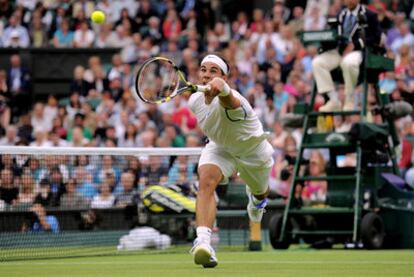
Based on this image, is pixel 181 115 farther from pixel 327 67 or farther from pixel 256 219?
pixel 256 219

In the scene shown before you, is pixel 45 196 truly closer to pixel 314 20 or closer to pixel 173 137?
pixel 173 137

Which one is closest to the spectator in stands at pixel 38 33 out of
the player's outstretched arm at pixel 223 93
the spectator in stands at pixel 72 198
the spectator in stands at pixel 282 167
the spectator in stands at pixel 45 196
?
the spectator in stands at pixel 282 167

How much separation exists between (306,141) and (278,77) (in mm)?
6326

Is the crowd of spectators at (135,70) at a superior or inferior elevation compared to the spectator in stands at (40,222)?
superior

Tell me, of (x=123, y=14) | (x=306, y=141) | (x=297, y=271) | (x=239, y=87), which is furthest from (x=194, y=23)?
(x=297, y=271)

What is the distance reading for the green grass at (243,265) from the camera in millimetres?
10242

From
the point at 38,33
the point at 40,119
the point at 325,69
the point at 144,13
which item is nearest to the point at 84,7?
the point at 38,33

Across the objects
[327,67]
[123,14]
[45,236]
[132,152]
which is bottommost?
[45,236]

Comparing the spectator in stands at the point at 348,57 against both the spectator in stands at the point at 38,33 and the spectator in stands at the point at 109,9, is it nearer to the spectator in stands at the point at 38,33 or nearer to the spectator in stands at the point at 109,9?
the spectator in stands at the point at 109,9

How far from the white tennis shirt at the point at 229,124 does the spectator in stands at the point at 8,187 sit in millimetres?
4088

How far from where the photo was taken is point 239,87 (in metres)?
22.2

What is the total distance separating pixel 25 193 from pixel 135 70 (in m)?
9.28

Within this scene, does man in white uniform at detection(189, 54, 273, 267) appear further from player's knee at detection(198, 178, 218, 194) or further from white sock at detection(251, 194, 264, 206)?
white sock at detection(251, 194, 264, 206)

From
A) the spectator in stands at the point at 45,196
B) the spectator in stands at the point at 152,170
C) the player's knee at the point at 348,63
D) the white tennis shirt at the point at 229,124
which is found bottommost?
the spectator in stands at the point at 45,196
